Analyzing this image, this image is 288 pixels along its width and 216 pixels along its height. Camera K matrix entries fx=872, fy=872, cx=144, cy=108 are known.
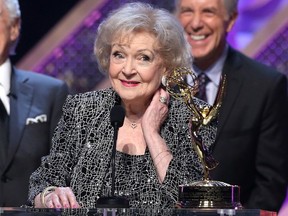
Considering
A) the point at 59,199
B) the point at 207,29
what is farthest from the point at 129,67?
the point at 207,29

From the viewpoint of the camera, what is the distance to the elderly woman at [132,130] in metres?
3.55

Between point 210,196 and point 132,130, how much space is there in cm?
72

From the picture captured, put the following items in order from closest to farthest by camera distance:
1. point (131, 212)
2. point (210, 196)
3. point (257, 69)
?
1. point (131, 212)
2. point (210, 196)
3. point (257, 69)

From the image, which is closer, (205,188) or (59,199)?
(205,188)

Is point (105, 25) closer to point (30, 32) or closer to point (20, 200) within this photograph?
point (20, 200)

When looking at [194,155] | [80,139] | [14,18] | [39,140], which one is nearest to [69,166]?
[80,139]

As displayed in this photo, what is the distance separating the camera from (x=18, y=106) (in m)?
4.72

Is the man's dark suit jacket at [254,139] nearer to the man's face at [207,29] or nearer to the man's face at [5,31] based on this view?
the man's face at [207,29]

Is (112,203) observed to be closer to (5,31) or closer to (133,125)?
(133,125)

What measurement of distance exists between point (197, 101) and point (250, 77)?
3.96 ft

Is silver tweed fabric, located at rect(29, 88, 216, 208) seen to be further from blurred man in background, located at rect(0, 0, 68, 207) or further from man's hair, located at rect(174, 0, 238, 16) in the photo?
man's hair, located at rect(174, 0, 238, 16)

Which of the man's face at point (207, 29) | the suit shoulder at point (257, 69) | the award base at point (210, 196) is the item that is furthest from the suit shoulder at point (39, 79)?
the award base at point (210, 196)

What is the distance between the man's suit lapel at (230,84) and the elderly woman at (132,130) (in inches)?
39.1

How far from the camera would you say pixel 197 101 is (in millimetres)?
3795
